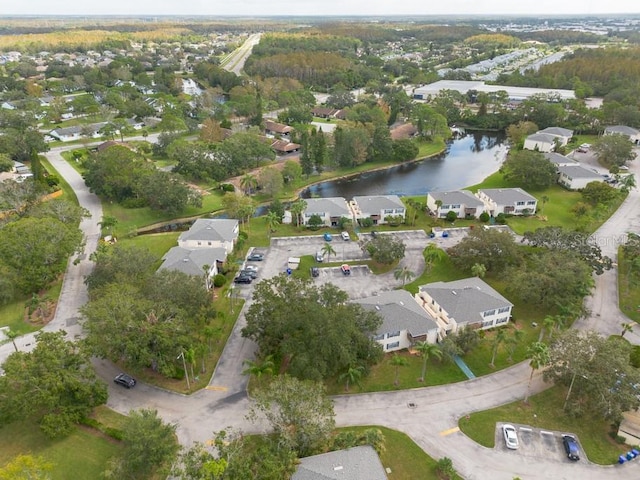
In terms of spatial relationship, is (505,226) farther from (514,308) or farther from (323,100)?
(323,100)

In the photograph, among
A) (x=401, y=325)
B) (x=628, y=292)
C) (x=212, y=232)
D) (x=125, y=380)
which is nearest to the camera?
(x=125, y=380)

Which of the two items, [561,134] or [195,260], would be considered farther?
[561,134]

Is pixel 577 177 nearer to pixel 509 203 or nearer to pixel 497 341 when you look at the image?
pixel 509 203

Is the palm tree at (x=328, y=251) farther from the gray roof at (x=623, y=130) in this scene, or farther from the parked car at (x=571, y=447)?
the gray roof at (x=623, y=130)

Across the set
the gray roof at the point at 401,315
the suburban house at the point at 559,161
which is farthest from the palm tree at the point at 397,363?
the suburban house at the point at 559,161

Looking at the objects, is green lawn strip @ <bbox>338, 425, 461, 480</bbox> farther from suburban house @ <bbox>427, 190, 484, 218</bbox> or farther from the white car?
suburban house @ <bbox>427, 190, 484, 218</bbox>

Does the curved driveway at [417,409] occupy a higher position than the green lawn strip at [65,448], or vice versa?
the green lawn strip at [65,448]

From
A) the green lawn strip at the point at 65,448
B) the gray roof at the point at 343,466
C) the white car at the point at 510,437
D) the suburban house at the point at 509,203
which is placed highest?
the gray roof at the point at 343,466

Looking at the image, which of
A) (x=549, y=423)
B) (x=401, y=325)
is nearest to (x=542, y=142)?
(x=401, y=325)
